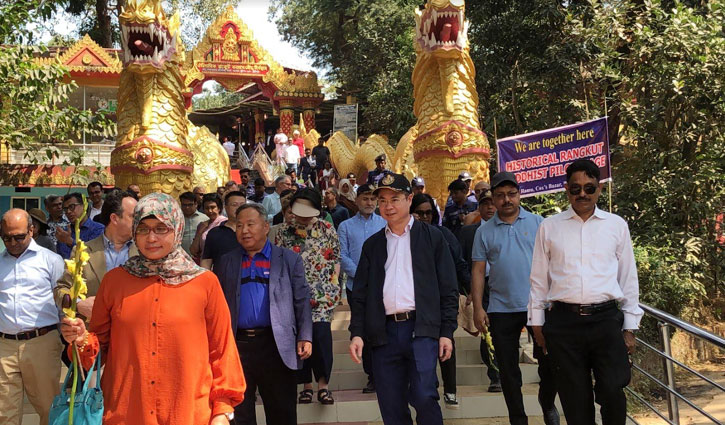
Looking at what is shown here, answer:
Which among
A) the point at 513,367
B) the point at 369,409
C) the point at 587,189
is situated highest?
the point at 587,189

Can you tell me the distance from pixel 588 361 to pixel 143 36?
340 inches

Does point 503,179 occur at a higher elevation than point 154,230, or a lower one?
higher

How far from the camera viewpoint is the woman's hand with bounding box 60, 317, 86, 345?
302cm

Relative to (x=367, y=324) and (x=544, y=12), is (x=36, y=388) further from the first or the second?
(x=544, y=12)

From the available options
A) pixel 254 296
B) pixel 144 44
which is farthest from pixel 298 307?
pixel 144 44

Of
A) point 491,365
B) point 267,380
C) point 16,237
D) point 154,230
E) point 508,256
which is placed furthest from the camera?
point 491,365

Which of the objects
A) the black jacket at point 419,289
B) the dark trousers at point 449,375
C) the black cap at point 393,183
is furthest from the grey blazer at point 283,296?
the dark trousers at point 449,375

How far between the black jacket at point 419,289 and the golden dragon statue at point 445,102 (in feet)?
21.9

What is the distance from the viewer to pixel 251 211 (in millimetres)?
A: 4539

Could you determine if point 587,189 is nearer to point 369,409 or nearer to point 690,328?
point 690,328

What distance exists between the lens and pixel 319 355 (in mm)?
5637

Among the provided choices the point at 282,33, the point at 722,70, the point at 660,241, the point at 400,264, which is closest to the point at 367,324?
the point at 400,264

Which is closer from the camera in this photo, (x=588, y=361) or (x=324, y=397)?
(x=588, y=361)

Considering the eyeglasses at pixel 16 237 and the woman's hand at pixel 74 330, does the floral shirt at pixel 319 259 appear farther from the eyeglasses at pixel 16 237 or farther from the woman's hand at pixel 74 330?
the woman's hand at pixel 74 330
